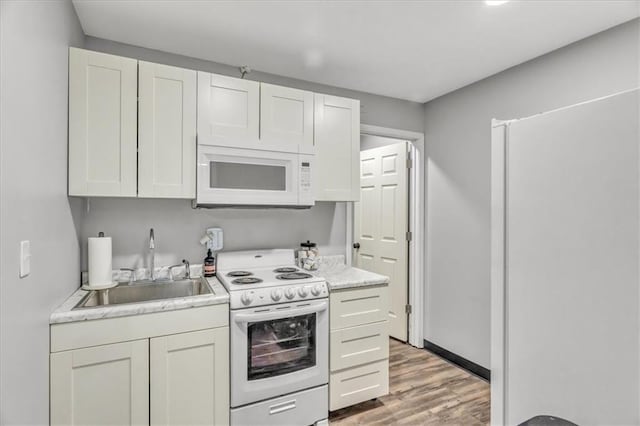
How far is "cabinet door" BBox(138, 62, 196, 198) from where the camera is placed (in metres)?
2.02

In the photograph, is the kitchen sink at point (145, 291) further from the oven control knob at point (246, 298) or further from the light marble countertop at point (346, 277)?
the light marble countertop at point (346, 277)

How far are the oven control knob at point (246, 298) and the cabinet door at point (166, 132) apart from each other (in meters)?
0.71

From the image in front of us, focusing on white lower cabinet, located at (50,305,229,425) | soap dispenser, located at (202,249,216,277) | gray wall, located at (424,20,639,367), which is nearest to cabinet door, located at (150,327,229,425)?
white lower cabinet, located at (50,305,229,425)

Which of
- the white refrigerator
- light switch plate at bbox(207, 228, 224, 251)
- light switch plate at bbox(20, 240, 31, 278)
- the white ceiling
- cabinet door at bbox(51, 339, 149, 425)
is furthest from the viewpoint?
light switch plate at bbox(207, 228, 224, 251)

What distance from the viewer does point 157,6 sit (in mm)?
1883

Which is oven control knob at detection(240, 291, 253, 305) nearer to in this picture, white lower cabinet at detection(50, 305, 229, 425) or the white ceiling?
white lower cabinet at detection(50, 305, 229, 425)

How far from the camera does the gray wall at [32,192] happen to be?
3.53ft

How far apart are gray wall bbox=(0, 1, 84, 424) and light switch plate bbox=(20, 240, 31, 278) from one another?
3cm

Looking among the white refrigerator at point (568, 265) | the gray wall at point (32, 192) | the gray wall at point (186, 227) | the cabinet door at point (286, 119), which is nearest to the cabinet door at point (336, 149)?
the cabinet door at point (286, 119)

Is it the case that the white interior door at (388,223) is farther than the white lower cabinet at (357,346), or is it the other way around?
the white interior door at (388,223)

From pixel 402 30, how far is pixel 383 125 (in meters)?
1.19

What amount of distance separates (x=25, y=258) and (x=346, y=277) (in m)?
1.76

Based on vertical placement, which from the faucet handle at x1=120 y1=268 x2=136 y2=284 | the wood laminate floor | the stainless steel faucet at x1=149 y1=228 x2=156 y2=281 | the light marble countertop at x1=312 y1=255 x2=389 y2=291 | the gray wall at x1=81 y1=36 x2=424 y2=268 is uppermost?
the gray wall at x1=81 y1=36 x2=424 y2=268

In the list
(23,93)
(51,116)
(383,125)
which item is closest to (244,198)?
(51,116)
